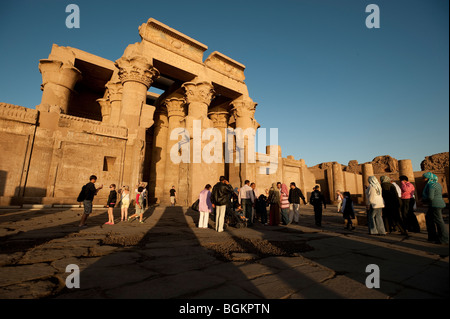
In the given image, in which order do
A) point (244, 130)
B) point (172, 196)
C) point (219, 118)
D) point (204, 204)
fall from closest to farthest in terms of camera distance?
point (204, 204)
point (172, 196)
point (244, 130)
point (219, 118)

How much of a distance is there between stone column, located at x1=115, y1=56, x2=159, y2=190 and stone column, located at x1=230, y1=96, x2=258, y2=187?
6724mm

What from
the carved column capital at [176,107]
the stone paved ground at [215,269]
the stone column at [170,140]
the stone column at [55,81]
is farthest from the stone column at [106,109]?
the stone paved ground at [215,269]

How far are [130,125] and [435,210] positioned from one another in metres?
12.3

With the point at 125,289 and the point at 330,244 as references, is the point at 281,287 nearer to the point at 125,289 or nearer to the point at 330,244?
the point at 125,289

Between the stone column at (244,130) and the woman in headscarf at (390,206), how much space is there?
10.4 m

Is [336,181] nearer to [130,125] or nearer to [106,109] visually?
[130,125]

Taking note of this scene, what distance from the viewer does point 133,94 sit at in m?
12.3

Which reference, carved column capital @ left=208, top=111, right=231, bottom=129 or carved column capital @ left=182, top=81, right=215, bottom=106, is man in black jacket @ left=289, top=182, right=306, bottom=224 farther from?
carved column capital @ left=208, top=111, right=231, bottom=129

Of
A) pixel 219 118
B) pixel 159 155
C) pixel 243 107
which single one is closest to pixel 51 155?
pixel 159 155

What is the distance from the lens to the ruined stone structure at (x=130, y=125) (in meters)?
9.64

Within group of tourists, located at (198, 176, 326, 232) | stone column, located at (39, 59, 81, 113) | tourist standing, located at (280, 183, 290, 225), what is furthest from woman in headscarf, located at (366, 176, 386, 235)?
stone column, located at (39, 59, 81, 113)

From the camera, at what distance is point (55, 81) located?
13086 millimetres
